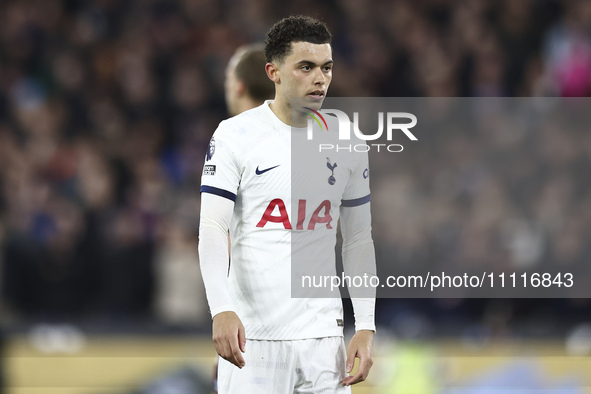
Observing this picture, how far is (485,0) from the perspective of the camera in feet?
32.2

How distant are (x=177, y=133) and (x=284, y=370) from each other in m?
5.95

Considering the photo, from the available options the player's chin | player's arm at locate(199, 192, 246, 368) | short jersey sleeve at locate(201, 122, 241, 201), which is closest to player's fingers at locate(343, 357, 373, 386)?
player's arm at locate(199, 192, 246, 368)

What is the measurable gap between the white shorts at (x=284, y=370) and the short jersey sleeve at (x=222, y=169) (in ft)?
1.95

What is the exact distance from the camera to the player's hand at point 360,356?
139 inches

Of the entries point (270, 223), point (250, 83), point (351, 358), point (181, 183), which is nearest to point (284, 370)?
point (351, 358)

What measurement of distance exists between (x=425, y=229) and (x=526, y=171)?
1.05m

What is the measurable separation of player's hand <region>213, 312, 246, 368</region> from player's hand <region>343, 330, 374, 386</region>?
505 millimetres

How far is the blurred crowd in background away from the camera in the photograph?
738 cm

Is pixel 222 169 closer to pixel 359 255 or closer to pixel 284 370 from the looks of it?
pixel 359 255

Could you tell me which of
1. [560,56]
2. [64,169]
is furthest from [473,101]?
[64,169]

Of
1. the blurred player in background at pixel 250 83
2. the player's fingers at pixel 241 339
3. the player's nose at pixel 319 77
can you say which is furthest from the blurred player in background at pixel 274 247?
the blurred player in background at pixel 250 83

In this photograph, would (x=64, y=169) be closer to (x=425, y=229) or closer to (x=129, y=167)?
(x=129, y=167)

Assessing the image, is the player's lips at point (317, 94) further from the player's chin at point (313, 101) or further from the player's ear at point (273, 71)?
the player's ear at point (273, 71)

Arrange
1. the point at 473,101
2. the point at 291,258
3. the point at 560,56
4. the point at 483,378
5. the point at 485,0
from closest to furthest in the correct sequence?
the point at 291,258
the point at 483,378
the point at 473,101
the point at 560,56
the point at 485,0
